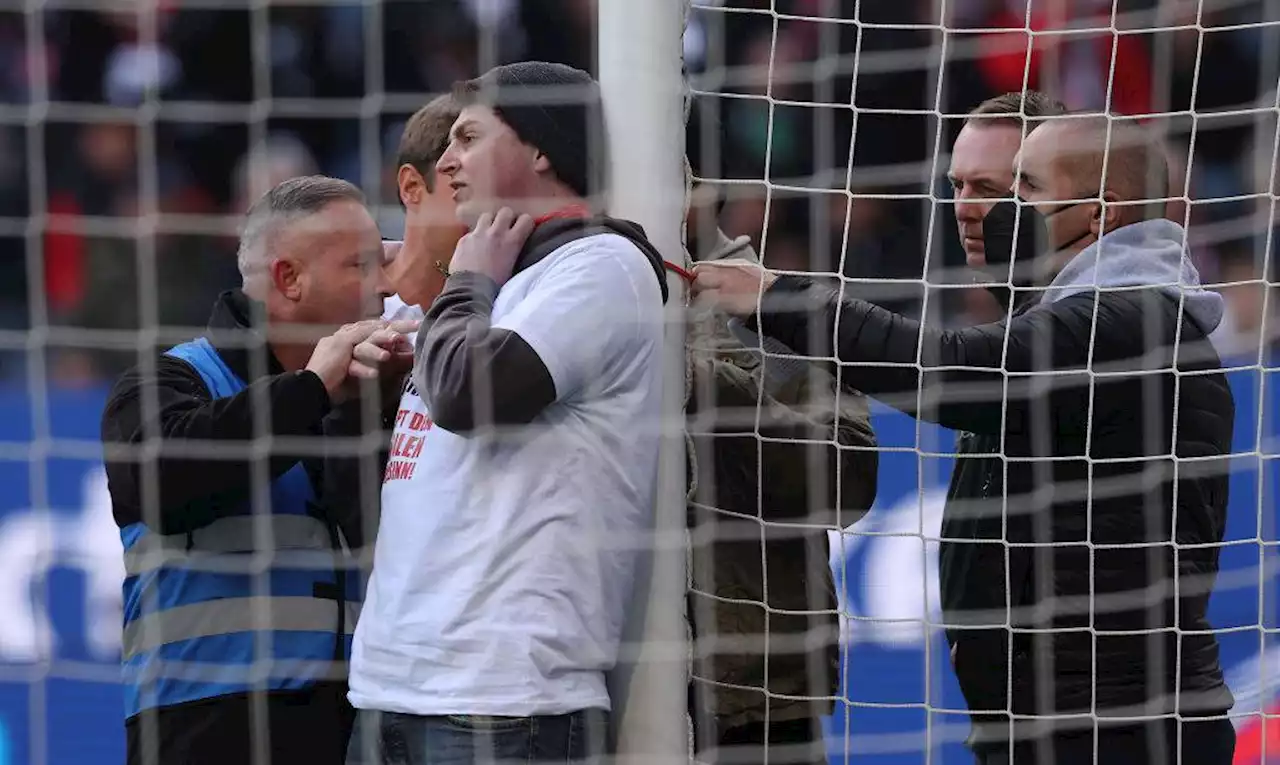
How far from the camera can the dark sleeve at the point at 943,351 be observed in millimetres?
1688

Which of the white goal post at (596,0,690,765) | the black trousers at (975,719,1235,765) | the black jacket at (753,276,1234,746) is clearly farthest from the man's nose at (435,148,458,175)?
the black trousers at (975,719,1235,765)

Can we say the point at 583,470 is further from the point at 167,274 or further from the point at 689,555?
the point at 167,274

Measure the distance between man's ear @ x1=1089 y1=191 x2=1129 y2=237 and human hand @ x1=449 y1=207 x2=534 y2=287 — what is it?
0.65 meters

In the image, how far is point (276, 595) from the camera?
1.79 meters

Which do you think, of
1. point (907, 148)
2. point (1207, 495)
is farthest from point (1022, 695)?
point (907, 148)

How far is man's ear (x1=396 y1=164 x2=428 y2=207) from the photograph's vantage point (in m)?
1.99

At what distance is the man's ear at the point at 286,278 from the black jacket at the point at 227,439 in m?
0.04

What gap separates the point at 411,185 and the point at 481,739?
0.76m

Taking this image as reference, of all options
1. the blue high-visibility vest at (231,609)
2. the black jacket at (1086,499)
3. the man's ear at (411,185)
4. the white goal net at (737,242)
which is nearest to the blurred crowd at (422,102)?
the white goal net at (737,242)

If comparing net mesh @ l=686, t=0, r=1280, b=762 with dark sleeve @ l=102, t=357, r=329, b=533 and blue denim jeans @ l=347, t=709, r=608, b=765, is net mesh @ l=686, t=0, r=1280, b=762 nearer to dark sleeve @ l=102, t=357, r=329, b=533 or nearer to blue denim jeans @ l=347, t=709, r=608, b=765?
blue denim jeans @ l=347, t=709, r=608, b=765

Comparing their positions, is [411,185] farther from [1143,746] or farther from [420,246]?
[1143,746]

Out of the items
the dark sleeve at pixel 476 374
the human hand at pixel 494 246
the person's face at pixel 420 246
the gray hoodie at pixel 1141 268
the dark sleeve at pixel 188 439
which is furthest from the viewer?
the person's face at pixel 420 246

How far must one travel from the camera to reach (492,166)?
1652 millimetres

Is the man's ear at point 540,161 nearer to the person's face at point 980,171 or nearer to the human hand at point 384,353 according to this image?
the human hand at point 384,353
